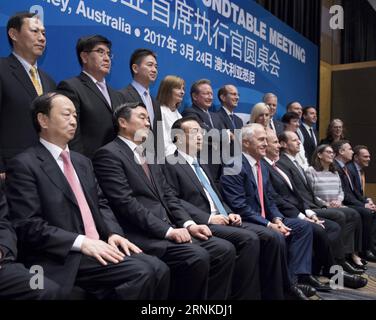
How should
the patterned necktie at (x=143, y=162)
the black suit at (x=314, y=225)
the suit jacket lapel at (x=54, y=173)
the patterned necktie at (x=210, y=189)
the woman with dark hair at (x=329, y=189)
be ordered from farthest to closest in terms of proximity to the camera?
the woman with dark hair at (x=329, y=189), the black suit at (x=314, y=225), the patterned necktie at (x=210, y=189), the patterned necktie at (x=143, y=162), the suit jacket lapel at (x=54, y=173)

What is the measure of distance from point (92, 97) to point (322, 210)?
2.31 m

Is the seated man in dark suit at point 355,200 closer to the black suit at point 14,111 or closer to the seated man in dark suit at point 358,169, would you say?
the seated man in dark suit at point 358,169

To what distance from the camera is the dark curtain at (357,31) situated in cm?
764

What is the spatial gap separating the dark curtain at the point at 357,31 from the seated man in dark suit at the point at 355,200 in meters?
3.66

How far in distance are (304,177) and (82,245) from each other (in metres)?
2.52

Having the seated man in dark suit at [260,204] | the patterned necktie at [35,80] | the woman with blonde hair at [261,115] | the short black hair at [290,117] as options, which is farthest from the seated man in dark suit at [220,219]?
the short black hair at [290,117]

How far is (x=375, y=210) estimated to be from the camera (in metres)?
4.59

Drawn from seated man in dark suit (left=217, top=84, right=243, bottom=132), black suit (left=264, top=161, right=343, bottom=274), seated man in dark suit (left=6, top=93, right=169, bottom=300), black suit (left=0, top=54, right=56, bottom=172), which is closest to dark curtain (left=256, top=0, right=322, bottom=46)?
seated man in dark suit (left=217, top=84, right=243, bottom=132)

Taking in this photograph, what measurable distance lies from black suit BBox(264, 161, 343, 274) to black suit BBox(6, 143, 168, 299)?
5.71ft

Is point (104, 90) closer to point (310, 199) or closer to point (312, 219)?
point (312, 219)

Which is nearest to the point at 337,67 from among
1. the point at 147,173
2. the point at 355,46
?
the point at 355,46

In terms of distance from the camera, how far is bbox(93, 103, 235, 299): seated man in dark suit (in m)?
2.09

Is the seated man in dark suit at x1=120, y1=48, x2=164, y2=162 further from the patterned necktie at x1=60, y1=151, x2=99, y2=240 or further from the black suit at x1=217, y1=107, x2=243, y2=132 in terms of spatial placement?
the patterned necktie at x1=60, y1=151, x2=99, y2=240

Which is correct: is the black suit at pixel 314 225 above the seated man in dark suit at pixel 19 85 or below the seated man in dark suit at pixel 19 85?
below
